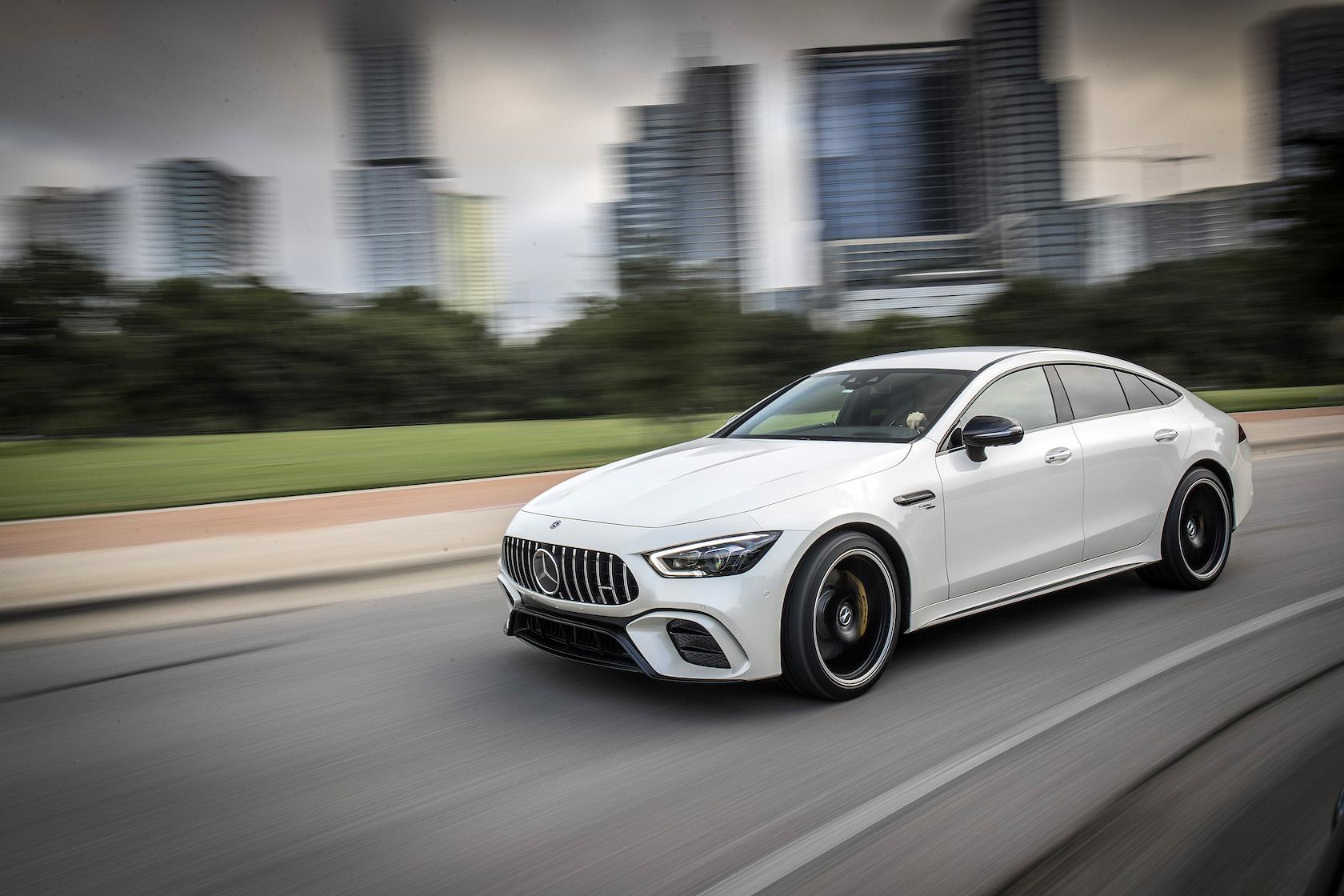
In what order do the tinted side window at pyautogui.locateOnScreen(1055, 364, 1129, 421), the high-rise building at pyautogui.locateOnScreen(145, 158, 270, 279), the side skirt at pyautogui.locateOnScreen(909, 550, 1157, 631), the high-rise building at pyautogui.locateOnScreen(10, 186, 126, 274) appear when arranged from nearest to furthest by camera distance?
the side skirt at pyautogui.locateOnScreen(909, 550, 1157, 631)
the tinted side window at pyautogui.locateOnScreen(1055, 364, 1129, 421)
the high-rise building at pyautogui.locateOnScreen(10, 186, 126, 274)
the high-rise building at pyautogui.locateOnScreen(145, 158, 270, 279)

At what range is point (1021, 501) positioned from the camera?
510cm

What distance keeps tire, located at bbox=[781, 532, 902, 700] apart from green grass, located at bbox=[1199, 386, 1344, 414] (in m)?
23.0

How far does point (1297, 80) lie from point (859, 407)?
6289 cm

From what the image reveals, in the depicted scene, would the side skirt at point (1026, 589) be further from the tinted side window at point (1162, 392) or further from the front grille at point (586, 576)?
the front grille at point (586, 576)

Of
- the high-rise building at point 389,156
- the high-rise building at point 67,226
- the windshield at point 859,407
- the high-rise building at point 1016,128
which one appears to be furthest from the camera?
the high-rise building at point 389,156

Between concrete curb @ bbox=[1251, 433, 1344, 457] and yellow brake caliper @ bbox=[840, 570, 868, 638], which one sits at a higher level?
yellow brake caliper @ bbox=[840, 570, 868, 638]

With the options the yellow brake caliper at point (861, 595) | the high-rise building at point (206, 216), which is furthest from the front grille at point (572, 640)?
the high-rise building at point (206, 216)

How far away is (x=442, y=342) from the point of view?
179 ft

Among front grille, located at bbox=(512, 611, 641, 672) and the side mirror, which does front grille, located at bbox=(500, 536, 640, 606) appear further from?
the side mirror

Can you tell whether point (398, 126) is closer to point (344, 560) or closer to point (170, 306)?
point (170, 306)

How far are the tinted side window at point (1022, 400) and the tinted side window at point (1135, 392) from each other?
74 cm

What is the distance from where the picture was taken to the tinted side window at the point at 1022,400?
17.4 feet

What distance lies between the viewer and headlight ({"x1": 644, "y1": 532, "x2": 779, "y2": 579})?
Result: 4145 mm

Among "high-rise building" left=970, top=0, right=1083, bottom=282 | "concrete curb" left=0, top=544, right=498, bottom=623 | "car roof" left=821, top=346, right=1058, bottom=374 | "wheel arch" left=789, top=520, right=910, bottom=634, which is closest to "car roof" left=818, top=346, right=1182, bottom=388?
"car roof" left=821, top=346, right=1058, bottom=374
